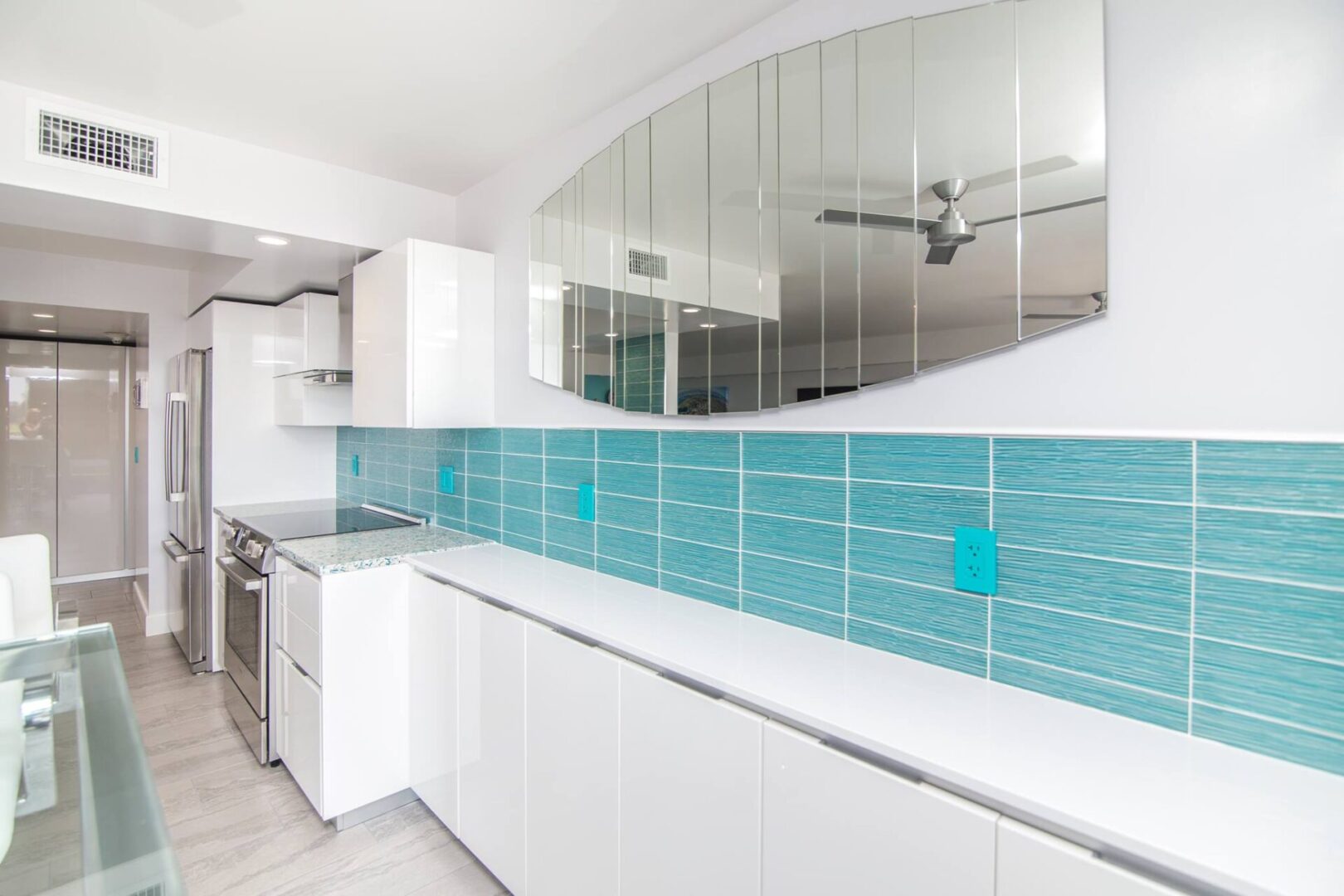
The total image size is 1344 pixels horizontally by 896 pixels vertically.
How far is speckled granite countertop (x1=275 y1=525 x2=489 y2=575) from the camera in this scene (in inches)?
89.1

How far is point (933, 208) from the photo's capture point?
4.47 ft

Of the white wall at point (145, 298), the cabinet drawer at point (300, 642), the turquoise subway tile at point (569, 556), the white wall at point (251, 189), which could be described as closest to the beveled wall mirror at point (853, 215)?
the turquoise subway tile at point (569, 556)

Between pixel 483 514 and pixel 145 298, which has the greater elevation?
pixel 145 298

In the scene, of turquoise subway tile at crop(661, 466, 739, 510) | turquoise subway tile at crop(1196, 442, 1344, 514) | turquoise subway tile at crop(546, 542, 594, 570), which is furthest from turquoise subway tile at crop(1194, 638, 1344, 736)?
turquoise subway tile at crop(546, 542, 594, 570)

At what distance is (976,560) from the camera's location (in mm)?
1287

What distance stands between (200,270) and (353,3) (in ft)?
11.0

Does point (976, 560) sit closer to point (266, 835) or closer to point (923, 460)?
point (923, 460)

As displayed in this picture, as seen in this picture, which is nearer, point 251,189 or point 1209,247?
point 1209,247

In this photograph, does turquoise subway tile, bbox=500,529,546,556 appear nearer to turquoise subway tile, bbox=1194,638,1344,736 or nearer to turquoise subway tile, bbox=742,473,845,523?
turquoise subway tile, bbox=742,473,845,523

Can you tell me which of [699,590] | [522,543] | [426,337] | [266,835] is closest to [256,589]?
[266,835]

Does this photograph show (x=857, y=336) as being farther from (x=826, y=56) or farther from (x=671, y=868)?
(x=671, y=868)

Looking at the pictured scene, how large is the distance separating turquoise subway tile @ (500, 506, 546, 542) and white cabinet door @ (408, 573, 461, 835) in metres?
0.43

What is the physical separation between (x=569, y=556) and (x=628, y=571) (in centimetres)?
34

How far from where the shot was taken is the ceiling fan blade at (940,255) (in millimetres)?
1336
